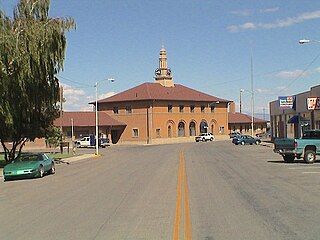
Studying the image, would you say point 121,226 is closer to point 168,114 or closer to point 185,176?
point 185,176

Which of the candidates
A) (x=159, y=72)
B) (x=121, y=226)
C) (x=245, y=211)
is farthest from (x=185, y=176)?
(x=159, y=72)

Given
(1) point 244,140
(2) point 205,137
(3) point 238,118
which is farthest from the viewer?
(3) point 238,118

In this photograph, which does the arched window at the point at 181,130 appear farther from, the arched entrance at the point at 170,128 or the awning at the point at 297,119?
the awning at the point at 297,119

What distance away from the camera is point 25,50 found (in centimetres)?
3044

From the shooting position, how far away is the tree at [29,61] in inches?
1179

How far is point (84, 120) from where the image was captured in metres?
90.8

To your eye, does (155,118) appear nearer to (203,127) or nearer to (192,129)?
(192,129)

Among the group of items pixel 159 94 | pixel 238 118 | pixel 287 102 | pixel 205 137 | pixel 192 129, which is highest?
pixel 159 94

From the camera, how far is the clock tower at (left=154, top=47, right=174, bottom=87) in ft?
350

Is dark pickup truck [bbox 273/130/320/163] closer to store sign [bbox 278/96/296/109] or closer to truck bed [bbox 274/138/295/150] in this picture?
truck bed [bbox 274/138/295/150]

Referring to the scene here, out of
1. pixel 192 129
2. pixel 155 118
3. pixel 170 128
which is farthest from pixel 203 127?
pixel 155 118

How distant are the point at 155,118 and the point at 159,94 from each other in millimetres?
5604

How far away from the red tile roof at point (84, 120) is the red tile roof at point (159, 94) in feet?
16.3

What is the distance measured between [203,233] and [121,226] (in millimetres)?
1873
